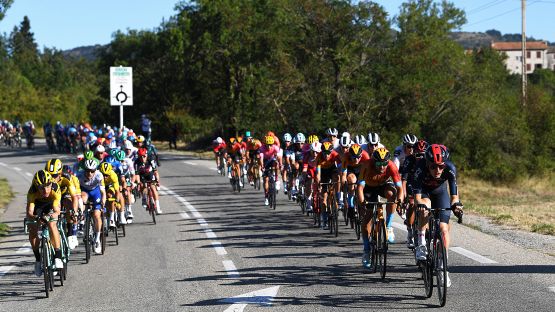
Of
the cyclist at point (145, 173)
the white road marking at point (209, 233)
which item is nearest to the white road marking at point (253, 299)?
the white road marking at point (209, 233)

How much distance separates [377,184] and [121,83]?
677 inches

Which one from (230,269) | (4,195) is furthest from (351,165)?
(4,195)

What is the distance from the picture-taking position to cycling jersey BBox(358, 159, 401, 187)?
36.9 ft

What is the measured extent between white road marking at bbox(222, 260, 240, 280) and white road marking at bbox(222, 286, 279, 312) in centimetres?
123

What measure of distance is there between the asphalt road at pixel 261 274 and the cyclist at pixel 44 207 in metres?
0.53

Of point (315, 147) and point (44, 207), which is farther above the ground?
point (315, 147)

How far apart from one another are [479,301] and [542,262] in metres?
3.11

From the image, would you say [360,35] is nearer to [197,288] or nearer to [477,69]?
[477,69]

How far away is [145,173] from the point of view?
18391 millimetres

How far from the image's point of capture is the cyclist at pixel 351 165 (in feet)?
42.6

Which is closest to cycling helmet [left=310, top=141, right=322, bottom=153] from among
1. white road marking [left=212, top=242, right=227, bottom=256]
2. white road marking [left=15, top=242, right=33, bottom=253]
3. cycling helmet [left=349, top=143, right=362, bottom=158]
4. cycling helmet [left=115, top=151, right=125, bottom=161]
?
white road marking [left=212, top=242, right=227, bottom=256]

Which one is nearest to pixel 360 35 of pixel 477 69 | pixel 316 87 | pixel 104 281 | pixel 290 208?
pixel 316 87

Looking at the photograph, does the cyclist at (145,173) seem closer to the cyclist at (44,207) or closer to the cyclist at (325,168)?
the cyclist at (325,168)

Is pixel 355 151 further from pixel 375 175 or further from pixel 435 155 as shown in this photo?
pixel 435 155
